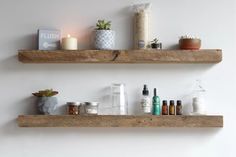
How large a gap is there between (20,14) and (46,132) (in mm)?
621

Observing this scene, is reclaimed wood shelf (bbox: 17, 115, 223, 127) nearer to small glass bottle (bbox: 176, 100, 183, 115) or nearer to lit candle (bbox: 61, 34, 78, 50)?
small glass bottle (bbox: 176, 100, 183, 115)

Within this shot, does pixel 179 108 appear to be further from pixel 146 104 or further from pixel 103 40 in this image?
pixel 103 40

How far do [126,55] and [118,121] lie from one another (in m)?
0.32

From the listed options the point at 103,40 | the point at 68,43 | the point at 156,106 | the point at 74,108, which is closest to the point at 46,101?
the point at 74,108

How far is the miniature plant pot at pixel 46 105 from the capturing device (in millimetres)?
1802

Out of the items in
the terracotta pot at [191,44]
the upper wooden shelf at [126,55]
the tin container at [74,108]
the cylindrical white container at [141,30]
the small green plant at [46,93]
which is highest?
the cylindrical white container at [141,30]

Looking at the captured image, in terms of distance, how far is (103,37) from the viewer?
1.81 metres

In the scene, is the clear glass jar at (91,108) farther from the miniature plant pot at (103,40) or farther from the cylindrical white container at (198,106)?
the cylindrical white container at (198,106)

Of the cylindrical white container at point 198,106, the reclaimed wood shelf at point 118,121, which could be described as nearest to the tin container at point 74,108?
the reclaimed wood shelf at point 118,121

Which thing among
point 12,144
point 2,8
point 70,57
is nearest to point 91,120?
point 70,57

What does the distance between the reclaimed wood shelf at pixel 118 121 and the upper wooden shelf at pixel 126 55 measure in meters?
0.27

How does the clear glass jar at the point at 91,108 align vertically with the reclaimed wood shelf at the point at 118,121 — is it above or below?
above

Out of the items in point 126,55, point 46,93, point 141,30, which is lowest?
point 46,93

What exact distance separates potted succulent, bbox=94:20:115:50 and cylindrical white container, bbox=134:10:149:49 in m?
0.12
